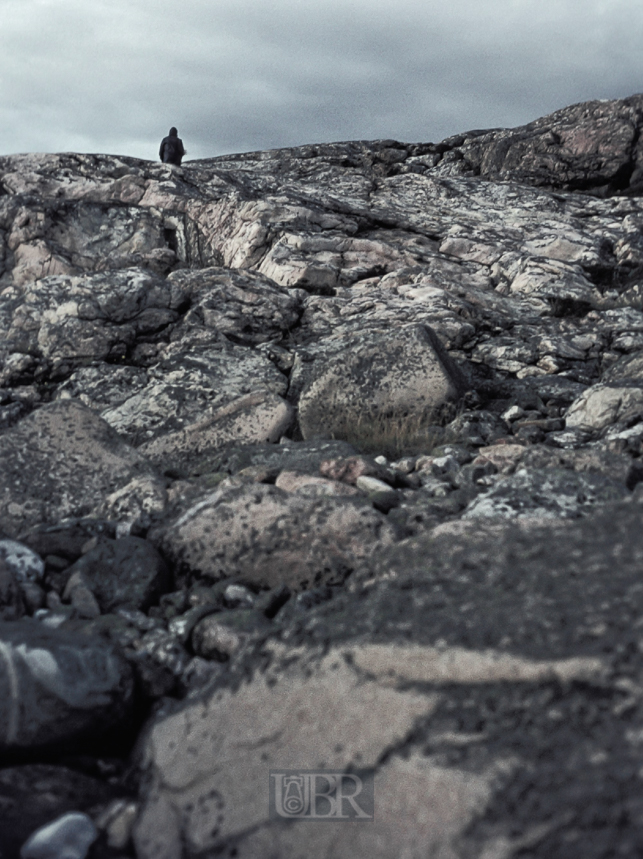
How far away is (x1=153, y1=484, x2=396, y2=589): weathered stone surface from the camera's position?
271 cm

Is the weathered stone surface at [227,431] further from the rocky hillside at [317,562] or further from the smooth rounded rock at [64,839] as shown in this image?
the smooth rounded rock at [64,839]

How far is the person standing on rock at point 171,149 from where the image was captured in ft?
38.4

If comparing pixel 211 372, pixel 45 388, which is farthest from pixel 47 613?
pixel 45 388

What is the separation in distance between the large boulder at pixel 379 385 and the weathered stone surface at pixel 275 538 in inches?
82.8

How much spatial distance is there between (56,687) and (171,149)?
11.6m

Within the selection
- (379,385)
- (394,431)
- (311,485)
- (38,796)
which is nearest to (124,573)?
(311,485)

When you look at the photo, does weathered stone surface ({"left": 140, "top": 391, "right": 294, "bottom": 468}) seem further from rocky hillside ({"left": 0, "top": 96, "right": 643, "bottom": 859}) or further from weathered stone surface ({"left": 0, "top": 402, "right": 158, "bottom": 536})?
weathered stone surface ({"left": 0, "top": 402, "right": 158, "bottom": 536})

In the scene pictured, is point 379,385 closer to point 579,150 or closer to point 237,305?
point 237,305

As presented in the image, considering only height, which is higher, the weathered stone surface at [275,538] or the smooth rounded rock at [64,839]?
the weathered stone surface at [275,538]

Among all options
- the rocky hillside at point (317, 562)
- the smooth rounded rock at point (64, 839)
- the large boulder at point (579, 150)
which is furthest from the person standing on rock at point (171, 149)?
the smooth rounded rock at point (64, 839)

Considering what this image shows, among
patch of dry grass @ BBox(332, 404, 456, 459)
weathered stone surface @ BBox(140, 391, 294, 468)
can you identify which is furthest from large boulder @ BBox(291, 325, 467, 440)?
weathered stone surface @ BBox(140, 391, 294, 468)

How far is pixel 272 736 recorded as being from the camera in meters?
1.56

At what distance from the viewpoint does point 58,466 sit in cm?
387

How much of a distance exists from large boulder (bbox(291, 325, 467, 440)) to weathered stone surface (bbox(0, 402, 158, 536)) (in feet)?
5.29
